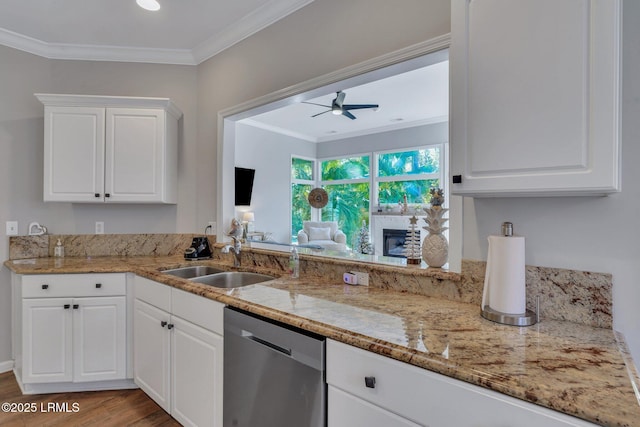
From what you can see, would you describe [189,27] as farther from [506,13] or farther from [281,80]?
[506,13]

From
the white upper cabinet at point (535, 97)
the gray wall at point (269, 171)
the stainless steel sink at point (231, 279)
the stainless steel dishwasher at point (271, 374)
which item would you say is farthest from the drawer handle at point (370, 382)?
the gray wall at point (269, 171)

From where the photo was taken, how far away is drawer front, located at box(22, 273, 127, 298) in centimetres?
222

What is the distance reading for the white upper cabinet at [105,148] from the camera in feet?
8.46

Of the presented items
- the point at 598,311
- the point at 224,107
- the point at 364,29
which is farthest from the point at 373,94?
the point at 598,311

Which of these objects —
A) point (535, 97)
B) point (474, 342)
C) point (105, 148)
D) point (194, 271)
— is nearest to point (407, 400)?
point (474, 342)

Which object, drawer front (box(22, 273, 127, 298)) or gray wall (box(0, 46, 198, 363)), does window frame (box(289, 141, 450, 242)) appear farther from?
drawer front (box(22, 273, 127, 298))

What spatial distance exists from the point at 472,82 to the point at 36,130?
345 centimetres

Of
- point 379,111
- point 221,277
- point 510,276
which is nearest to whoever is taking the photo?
point 510,276

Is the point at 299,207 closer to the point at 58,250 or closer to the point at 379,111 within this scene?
the point at 379,111

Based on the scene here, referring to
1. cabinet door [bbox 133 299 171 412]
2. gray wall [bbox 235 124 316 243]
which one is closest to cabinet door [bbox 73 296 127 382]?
cabinet door [bbox 133 299 171 412]

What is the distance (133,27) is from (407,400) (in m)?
3.12

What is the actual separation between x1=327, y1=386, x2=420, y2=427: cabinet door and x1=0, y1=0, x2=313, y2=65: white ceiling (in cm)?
226

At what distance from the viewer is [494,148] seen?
44.4 inches

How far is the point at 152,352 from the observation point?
6.95 feet
